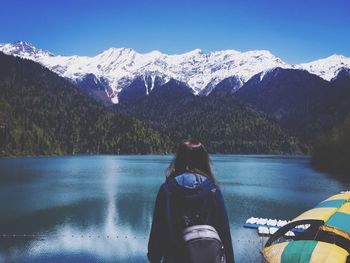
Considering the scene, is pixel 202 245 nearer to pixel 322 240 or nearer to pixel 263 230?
pixel 322 240

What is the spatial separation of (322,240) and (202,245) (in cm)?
1833

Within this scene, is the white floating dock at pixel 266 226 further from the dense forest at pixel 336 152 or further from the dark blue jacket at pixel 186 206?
the dense forest at pixel 336 152

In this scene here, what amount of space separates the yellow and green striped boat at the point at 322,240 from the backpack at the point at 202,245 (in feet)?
40.9

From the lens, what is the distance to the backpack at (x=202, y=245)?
19.3 ft

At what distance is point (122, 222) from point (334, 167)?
107m

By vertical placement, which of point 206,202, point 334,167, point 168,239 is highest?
point 206,202

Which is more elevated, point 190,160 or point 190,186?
point 190,160

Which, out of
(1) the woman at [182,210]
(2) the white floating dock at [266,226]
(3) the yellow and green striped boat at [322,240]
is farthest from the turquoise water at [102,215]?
(1) the woman at [182,210]

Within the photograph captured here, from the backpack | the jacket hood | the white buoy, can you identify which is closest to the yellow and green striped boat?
the white buoy

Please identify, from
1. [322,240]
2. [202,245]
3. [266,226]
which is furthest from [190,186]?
[266,226]

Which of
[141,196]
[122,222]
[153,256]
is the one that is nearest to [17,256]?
[122,222]

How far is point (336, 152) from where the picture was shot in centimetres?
13475

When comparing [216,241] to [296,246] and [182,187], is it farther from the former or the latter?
[296,246]

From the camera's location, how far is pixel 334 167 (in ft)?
449
